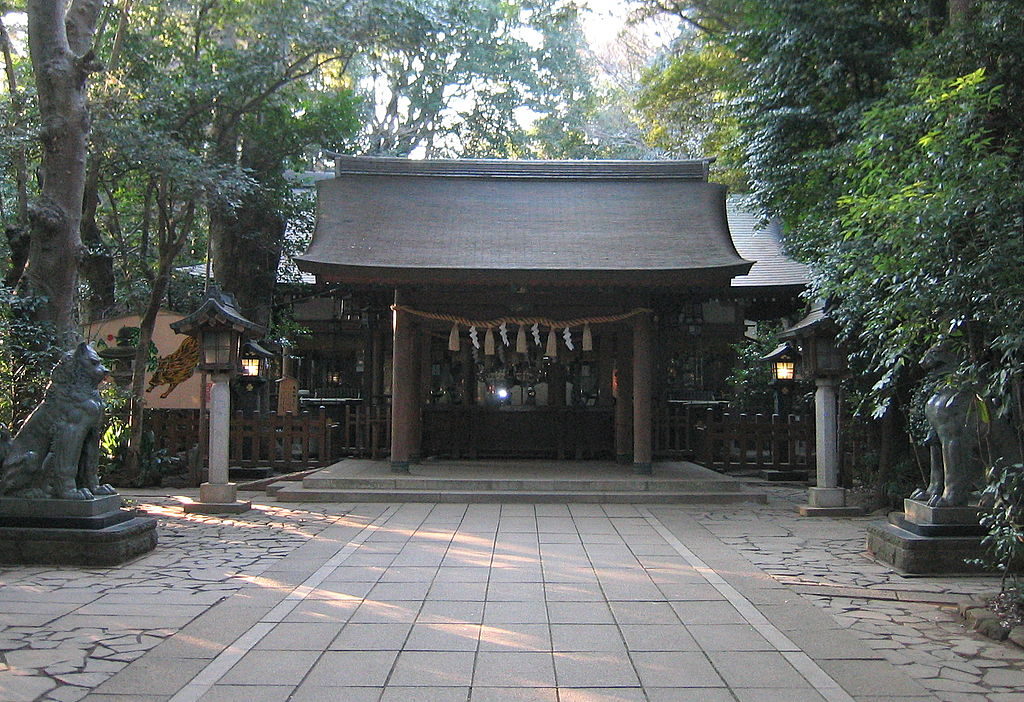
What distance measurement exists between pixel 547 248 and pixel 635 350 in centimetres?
210

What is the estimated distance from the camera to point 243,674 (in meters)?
4.08

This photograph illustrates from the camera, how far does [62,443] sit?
6820 mm

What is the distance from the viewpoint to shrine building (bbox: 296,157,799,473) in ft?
37.7

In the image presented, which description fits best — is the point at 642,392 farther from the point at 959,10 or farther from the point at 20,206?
the point at 20,206

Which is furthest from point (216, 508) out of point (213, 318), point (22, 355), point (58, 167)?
point (58, 167)

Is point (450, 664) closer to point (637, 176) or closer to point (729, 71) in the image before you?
point (637, 176)

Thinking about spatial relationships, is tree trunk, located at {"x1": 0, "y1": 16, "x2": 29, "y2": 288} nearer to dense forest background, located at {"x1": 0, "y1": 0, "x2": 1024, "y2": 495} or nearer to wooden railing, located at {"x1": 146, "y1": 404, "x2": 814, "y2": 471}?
dense forest background, located at {"x1": 0, "y1": 0, "x2": 1024, "y2": 495}

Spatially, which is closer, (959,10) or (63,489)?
(63,489)

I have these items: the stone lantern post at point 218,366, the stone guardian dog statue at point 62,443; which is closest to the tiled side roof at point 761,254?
the stone lantern post at point 218,366

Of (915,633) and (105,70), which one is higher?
(105,70)

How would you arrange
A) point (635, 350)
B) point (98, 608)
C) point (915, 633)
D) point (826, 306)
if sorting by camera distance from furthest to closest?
point (635, 350) → point (826, 306) → point (98, 608) → point (915, 633)

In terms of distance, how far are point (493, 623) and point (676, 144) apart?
1845 cm

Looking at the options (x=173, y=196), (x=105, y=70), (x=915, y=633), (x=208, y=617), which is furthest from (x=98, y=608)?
(x=173, y=196)

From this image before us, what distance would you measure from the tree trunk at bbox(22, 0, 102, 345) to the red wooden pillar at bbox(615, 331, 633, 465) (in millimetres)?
8511
